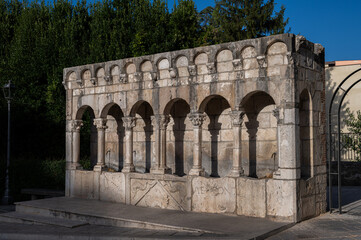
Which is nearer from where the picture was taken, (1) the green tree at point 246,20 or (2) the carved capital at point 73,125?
(2) the carved capital at point 73,125

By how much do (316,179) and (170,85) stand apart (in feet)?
13.7

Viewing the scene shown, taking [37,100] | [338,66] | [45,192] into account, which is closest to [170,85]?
[45,192]

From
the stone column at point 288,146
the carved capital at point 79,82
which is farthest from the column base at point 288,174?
the carved capital at point 79,82

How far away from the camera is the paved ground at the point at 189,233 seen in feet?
24.6

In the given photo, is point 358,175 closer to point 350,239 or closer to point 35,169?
point 350,239

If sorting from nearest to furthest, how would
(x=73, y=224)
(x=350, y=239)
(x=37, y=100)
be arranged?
(x=350, y=239) → (x=73, y=224) → (x=37, y=100)

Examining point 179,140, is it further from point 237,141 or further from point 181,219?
point 181,219

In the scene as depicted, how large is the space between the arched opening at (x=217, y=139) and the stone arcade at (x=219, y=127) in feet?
0.09

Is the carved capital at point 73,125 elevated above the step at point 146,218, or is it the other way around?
the carved capital at point 73,125

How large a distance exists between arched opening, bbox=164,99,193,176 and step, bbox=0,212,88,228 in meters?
3.22

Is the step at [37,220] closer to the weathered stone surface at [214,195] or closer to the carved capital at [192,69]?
the weathered stone surface at [214,195]

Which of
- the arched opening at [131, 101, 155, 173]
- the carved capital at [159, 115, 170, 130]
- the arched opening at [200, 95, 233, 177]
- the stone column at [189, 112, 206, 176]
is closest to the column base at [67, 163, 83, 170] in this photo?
the arched opening at [131, 101, 155, 173]

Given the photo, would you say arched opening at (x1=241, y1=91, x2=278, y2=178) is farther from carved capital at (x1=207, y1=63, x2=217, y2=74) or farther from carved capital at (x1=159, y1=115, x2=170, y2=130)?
carved capital at (x1=159, y1=115, x2=170, y2=130)

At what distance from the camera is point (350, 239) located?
279 inches
